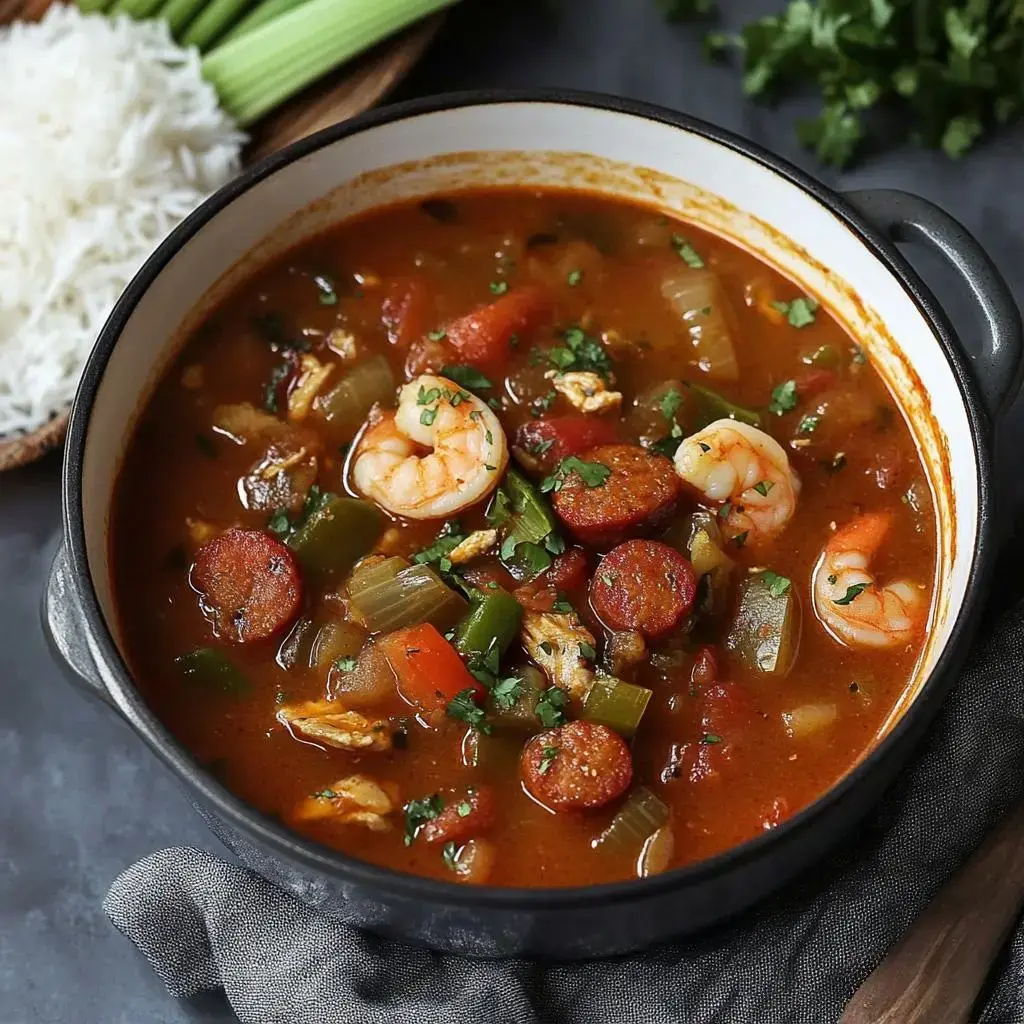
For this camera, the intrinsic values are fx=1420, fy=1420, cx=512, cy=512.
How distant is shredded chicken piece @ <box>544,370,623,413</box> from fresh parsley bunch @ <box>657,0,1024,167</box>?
127 centimetres

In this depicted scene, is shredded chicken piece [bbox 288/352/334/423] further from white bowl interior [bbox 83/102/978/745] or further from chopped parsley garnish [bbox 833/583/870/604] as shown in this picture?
chopped parsley garnish [bbox 833/583/870/604]

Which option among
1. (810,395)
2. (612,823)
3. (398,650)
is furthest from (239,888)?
(810,395)

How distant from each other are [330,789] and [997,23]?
2.86 meters

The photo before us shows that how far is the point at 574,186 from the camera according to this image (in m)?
3.63

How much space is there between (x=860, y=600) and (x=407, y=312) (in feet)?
4.19

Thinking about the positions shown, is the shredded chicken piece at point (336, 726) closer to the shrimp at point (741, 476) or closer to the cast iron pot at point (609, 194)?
the cast iron pot at point (609, 194)

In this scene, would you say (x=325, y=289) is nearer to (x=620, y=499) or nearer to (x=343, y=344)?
(x=343, y=344)

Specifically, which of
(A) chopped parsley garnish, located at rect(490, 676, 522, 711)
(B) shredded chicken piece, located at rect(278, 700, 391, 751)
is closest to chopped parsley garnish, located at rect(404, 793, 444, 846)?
(B) shredded chicken piece, located at rect(278, 700, 391, 751)

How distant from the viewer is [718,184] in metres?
3.47

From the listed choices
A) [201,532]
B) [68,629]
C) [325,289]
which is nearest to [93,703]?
[68,629]

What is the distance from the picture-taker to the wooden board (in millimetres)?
4031

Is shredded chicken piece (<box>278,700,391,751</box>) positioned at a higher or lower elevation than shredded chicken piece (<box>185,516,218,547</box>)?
lower

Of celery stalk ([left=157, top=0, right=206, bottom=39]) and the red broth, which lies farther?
celery stalk ([left=157, top=0, right=206, bottom=39])

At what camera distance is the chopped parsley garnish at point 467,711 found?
295 centimetres
